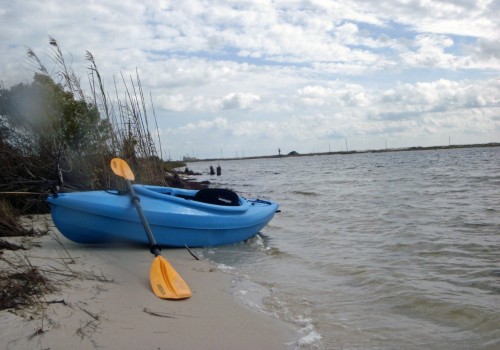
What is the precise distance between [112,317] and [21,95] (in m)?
7.12

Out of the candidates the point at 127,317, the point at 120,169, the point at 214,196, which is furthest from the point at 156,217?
the point at 127,317

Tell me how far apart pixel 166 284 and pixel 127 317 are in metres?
0.74

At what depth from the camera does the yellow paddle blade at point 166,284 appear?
3469 mm

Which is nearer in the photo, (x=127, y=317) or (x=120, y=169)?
(x=127, y=317)

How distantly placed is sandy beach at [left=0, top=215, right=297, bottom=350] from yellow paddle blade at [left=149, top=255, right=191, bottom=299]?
0.20 feet

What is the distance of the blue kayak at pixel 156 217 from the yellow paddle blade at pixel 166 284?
1.48 meters

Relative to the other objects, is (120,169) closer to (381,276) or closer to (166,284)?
(166,284)

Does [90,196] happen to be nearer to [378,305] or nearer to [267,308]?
[267,308]

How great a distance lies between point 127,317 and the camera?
2865 millimetres

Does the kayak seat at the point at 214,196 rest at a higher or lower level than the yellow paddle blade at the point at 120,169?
lower

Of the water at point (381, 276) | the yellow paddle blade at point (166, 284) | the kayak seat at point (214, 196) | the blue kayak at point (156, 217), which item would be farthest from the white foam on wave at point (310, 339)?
the kayak seat at point (214, 196)

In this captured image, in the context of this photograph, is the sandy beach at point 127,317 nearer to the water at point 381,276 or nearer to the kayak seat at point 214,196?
the water at point 381,276

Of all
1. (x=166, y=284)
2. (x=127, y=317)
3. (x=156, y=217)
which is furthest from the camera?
(x=156, y=217)

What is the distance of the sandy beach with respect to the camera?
2.40 m
